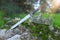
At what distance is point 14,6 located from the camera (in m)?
5.38

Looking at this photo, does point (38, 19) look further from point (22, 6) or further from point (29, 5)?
point (22, 6)

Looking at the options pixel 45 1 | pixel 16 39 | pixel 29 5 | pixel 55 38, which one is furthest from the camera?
pixel 29 5

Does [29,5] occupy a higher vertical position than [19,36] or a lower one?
higher

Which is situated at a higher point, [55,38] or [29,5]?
[29,5]

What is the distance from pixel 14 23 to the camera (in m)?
4.09

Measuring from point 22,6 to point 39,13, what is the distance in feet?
4.88

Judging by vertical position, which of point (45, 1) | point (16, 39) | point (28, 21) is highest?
point (45, 1)

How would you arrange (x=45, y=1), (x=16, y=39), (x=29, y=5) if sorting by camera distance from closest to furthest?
(x=16, y=39) → (x=45, y=1) → (x=29, y=5)

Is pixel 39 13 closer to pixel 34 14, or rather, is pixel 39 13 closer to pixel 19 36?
pixel 34 14

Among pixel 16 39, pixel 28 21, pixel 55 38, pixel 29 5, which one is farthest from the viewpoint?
pixel 29 5

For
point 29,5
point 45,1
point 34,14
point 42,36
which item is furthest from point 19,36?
point 29,5

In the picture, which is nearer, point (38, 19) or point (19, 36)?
point (19, 36)

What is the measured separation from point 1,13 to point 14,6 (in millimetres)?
396

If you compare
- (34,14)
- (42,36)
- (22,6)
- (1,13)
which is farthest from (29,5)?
(42,36)
